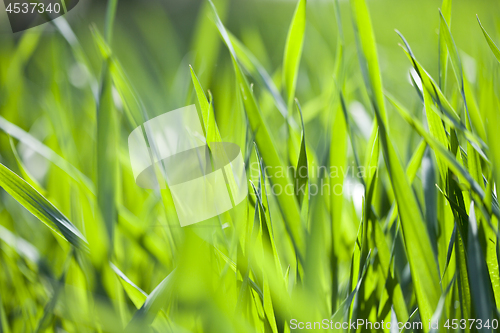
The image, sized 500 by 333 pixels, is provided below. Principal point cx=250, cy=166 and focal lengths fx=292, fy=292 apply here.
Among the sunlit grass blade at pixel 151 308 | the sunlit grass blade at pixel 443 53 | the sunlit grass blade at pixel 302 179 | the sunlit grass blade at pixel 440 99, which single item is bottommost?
the sunlit grass blade at pixel 151 308

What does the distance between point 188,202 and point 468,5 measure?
0.35m

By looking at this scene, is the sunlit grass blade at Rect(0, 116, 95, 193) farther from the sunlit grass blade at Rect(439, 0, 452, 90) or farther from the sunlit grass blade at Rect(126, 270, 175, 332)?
the sunlit grass blade at Rect(439, 0, 452, 90)

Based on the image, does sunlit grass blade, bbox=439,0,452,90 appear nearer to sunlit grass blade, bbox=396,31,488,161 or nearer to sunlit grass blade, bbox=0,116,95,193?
sunlit grass blade, bbox=396,31,488,161

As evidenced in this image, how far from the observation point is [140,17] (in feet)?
1.18

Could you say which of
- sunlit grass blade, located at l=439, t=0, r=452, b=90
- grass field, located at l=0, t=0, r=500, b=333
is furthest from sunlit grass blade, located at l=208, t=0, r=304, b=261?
sunlit grass blade, located at l=439, t=0, r=452, b=90

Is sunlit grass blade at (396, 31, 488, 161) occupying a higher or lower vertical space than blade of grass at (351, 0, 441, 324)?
higher

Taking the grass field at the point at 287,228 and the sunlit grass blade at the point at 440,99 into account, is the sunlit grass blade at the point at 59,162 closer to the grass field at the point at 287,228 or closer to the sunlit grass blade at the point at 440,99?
the grass field at the point at 287,228

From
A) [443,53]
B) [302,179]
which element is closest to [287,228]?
[302,179]

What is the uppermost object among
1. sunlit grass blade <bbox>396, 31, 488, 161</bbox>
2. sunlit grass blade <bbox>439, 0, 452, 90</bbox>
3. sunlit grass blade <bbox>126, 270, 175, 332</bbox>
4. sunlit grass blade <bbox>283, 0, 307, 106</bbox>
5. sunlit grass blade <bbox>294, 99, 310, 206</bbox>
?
sunlit grass blade <bbox>283, 0, 307, 106</bbox>

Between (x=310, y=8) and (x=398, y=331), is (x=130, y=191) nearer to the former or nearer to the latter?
(x=398, y=331)

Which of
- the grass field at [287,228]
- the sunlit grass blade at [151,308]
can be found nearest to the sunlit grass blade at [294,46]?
the grass field at [287,228]

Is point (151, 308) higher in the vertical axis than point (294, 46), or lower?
lower

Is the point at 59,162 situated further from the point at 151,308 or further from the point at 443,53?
the point at 443,53

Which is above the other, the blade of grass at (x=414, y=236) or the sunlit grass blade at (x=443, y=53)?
the sunlit grass blade at (x=443, y=53)
